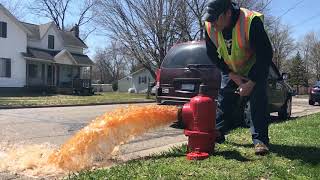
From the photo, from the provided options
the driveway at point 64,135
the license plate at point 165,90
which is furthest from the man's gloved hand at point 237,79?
the license plate at point 165,90

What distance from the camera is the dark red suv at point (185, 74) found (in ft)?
32.2

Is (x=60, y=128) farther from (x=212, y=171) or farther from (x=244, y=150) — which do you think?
(x=212, y=171)

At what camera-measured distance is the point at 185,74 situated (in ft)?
33.6

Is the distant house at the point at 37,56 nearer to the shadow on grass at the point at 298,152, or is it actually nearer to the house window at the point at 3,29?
the house window at the point at 3,29

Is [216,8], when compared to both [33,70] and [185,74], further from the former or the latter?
[33,70]

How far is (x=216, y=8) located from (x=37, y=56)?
120 feet

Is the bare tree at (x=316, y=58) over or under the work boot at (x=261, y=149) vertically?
over

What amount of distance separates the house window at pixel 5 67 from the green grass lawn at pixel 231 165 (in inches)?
1345

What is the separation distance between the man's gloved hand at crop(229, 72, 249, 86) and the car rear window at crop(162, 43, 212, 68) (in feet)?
13.0

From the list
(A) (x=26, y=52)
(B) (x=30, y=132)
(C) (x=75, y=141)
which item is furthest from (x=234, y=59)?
(A) (x=26, y=52)

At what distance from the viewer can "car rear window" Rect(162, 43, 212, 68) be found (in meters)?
10.1

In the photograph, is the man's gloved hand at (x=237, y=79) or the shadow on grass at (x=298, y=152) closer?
the shadow on grass at (x=298, y=152)

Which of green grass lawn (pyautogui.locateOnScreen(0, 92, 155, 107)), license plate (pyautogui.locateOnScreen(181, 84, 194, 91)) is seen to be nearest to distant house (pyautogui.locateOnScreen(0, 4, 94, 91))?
green grass lawn (pyautogui.locateOnScreen(0, 92, 155, 107))

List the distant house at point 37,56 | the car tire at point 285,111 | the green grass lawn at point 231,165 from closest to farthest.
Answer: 1. the green grass lawn at point 231,165
2. the car tire at point 285,111
3. the distant house at point 37,56
